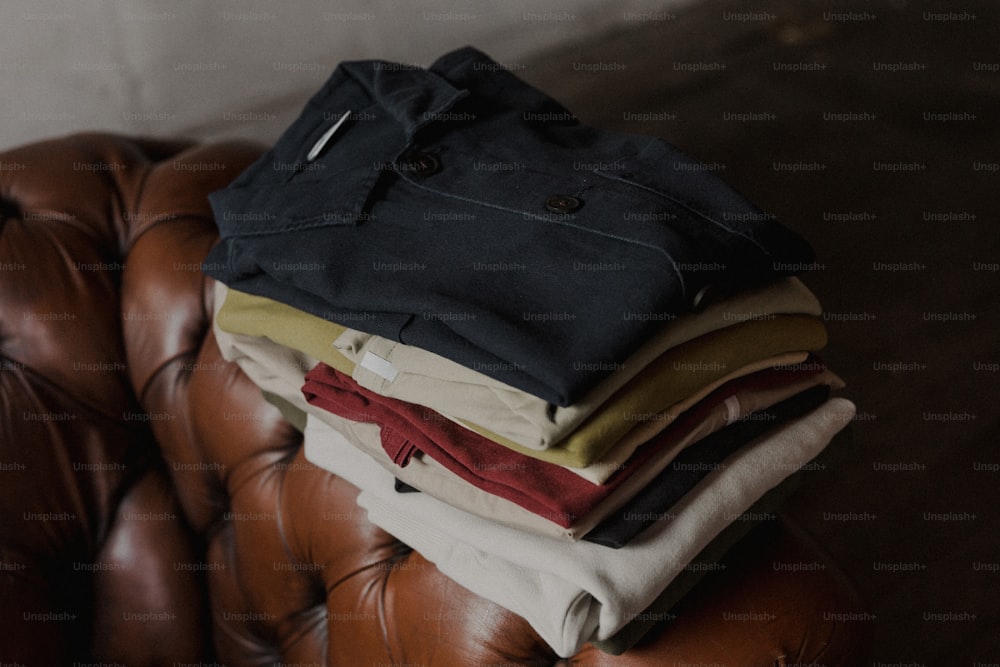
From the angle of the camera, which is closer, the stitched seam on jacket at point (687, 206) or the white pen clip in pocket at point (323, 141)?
the stitched seam on jacket at point (687, 206)

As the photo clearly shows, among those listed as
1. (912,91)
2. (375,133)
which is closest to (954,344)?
(912,91)

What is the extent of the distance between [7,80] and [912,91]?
1278 millimetres

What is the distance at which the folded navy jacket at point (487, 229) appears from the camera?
1.95ft

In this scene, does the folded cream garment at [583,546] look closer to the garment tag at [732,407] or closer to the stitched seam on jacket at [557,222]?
the garment tag at [732,407]

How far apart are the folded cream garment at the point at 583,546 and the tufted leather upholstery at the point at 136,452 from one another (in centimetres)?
21

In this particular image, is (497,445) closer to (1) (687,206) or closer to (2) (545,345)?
(2) (545,345)

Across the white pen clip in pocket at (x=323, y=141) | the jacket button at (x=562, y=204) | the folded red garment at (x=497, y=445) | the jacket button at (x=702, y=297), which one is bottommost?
the folded red garment at (x=497, y=445)

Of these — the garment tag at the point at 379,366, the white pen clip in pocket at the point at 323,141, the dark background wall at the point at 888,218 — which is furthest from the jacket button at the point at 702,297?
the dark background wall at the point at 888,218

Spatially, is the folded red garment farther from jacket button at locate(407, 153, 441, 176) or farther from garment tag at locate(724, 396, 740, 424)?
jacket button at locate(407, 153, 441, 176)

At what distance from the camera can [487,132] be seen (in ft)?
2.62

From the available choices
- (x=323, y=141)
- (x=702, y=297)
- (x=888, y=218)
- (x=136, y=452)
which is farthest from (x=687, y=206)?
(x=136, y=452)

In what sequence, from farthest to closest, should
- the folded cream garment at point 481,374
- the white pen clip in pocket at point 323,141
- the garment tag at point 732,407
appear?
the white pen clip in pocket at point 323,141 < the garment tag at point 732,407 < the folded cream garment at point 481,374

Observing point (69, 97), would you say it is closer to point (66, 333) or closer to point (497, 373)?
point (66, 333)

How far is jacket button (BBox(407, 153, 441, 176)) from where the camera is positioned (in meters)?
0.75
